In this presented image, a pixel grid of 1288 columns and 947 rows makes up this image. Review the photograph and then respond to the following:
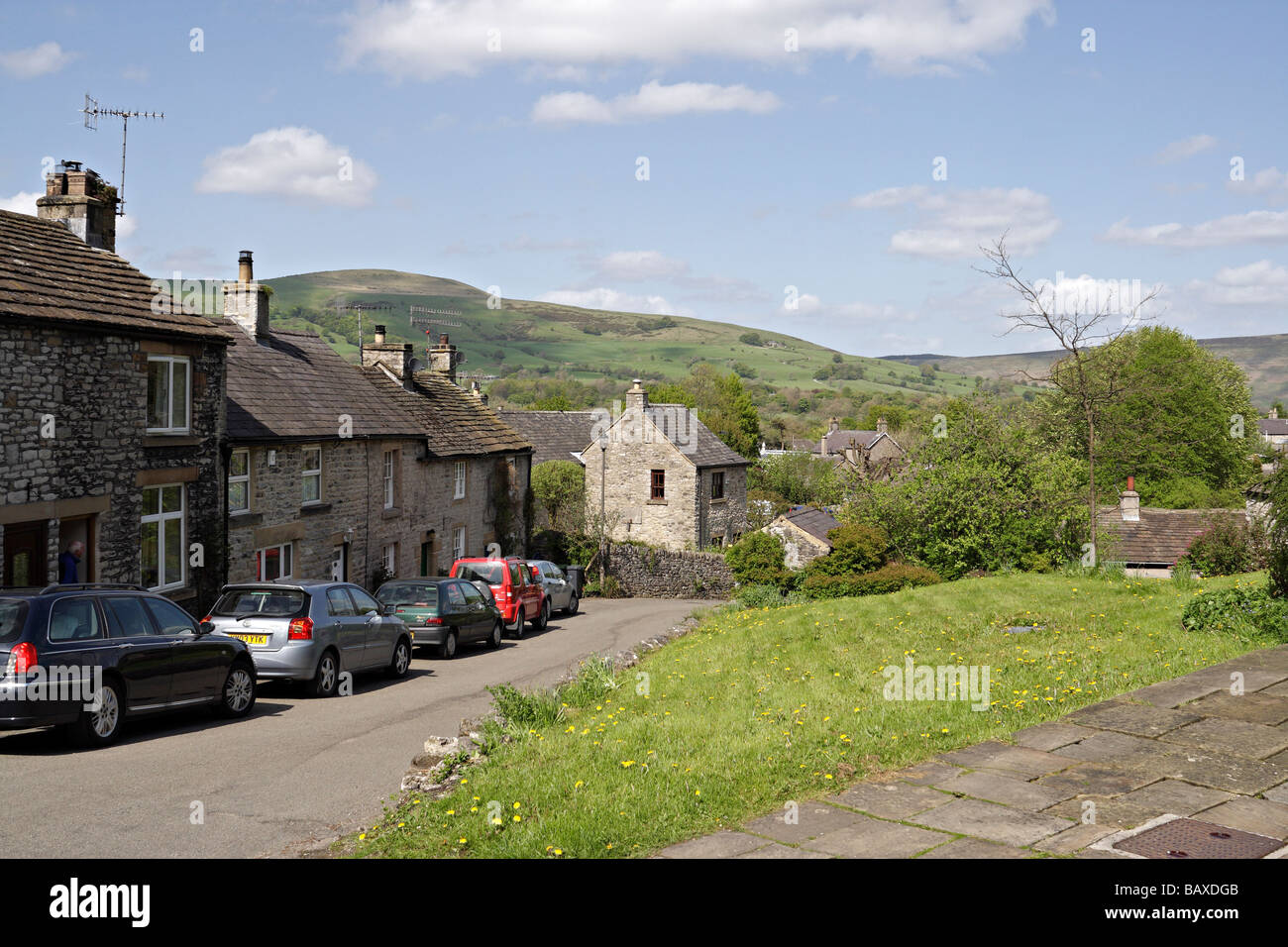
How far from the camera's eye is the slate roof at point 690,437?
51156 millimetres

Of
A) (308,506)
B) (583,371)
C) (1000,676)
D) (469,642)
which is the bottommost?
(469,642)

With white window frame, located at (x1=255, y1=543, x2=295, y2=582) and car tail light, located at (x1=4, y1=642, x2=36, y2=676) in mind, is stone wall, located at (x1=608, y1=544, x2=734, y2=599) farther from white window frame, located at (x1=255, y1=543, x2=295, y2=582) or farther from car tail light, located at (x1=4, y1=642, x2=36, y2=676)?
car tail light, located at (x1=4, y1=642, x2=36, y2=676)

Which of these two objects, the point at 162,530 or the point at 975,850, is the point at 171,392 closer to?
the point at 162,530

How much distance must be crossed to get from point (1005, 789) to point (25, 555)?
14.8 m

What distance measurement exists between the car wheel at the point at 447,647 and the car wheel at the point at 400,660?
279cm

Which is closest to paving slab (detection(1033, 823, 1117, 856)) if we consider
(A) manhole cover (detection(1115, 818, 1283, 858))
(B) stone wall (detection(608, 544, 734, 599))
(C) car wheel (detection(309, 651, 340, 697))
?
(A) manhole cover (detection(1115, 818, 1283, 858))

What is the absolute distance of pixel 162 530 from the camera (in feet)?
63.0

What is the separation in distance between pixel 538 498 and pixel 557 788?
39.9 m

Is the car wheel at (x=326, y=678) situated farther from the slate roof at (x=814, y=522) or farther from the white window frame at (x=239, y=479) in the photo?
the slate roof at (x=814, y=522)

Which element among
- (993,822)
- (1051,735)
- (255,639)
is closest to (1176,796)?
(993,822)

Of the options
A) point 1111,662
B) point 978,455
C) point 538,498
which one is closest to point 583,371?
point 538,498

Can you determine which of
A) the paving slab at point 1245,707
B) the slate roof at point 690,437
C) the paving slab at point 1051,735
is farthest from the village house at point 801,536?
the paving slab at point 1051,735
